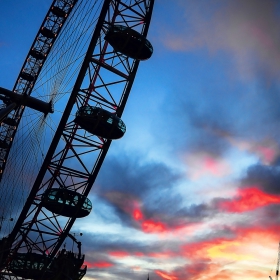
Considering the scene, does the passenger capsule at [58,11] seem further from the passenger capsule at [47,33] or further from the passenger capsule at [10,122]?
the passenger capsule at [10,122]

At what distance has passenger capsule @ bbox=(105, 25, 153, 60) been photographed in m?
34.1

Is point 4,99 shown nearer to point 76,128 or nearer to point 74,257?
point 76,128

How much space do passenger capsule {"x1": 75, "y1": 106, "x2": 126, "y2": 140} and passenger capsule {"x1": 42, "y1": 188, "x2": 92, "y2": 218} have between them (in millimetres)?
6439

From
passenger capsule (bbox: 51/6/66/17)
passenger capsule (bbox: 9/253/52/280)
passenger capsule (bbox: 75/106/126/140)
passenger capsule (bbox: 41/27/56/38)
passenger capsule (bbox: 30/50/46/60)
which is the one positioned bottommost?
passenger capsule (bbox: 9/253/52/280)

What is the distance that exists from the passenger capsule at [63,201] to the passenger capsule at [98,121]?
6439 millimetres

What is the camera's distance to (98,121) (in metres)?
33.9

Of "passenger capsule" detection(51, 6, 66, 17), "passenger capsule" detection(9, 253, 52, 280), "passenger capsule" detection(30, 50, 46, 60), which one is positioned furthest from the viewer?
"passenger capsule" detection(30, 50, 46, 60)

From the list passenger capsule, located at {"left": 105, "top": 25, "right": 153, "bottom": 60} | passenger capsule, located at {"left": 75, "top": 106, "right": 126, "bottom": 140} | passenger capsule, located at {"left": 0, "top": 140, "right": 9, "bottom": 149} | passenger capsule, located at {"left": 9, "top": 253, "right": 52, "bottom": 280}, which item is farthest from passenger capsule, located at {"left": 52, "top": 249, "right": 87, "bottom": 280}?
passenger capsule, located at {"left": 0, "top": 140, "right": 9, "bottom": 149}

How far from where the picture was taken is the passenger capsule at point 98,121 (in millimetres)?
34000

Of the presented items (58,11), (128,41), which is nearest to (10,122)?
(58,11)

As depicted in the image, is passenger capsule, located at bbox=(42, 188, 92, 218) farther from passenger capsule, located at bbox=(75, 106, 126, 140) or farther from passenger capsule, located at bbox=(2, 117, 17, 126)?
passenger capsule, located at bbox=(2, 117, 17, 126)

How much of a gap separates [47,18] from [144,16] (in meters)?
20.3

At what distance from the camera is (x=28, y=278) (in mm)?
38906

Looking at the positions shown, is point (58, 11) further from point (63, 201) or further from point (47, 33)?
point (63, 201)
